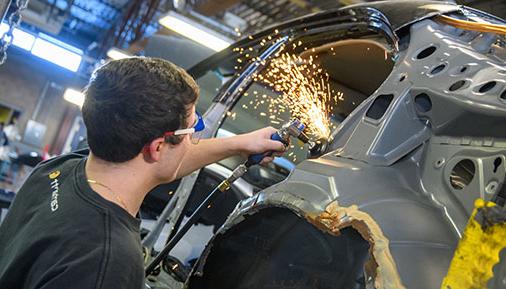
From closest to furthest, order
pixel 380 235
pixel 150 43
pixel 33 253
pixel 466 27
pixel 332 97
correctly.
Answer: pixel 380 235 → pixel 33 253 → pixel 466 27 → pixel 332 97 → pixel 150 43

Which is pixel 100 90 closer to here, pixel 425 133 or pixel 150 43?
pixel 425 133

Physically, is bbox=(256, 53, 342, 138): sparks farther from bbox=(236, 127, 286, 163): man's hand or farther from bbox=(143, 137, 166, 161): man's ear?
bbox=(143, 137, 166, 161): man's ear

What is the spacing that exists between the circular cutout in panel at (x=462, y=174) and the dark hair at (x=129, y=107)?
30.6 inches

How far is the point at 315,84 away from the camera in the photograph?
2.41m

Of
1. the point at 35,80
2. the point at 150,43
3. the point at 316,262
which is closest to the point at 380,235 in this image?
the point at 316,262

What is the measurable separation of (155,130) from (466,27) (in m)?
0.98

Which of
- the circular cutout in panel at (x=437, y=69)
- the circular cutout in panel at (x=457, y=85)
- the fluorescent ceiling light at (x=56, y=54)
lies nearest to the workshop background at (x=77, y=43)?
the fluorescent ceiling light at (x=56, y=54)

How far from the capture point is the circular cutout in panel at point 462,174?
1311 mm

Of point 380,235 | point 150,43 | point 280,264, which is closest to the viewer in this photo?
point 380,235

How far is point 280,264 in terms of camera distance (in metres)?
1.84

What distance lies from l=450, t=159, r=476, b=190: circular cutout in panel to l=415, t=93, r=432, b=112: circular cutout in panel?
206 millimetres

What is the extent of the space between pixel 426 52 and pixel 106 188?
105cm

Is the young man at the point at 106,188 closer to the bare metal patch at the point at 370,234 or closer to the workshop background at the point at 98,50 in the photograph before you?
the bare metal patch at the point at 370,234

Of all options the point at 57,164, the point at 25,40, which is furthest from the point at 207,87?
the point at 25,40
